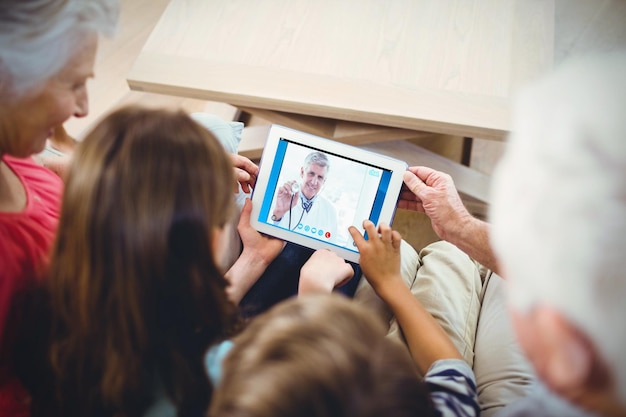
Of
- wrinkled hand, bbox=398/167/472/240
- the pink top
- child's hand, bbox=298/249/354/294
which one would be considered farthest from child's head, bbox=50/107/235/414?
wrinkled hand, bbox=398/167/472/240

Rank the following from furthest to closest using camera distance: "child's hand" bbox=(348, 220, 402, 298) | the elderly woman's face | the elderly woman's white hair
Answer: "child's hand" bbox=(348, 220, 402, 298) → the elderly woman's face → the elderly woman's white hair

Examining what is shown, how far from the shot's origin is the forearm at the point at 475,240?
96 centimetres

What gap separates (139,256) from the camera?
566 millimetres

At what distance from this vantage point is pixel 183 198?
22.8 inches

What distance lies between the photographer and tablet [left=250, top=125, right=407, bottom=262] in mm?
967

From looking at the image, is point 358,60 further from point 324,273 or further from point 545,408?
point 545,408

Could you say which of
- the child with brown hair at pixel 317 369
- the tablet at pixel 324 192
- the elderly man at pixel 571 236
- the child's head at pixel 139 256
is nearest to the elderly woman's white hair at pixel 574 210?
the elderly man at pixel 571 236

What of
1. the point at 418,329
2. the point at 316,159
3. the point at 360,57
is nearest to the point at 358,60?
the point at 360,57

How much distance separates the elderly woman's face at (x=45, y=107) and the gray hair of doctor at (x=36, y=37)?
1 cm

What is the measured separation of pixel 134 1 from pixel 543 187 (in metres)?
1.98

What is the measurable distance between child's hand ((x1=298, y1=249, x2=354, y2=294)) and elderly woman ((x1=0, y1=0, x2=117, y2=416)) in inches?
15.9

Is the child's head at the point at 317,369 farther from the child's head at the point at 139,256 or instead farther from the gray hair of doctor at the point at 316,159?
the gray hair of doctor at the point at 316,159

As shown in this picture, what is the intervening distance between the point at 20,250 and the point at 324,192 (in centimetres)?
52

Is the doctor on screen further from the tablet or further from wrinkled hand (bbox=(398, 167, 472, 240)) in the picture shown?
wrinkled hand (bbox=(398, 167, 472, 240))
